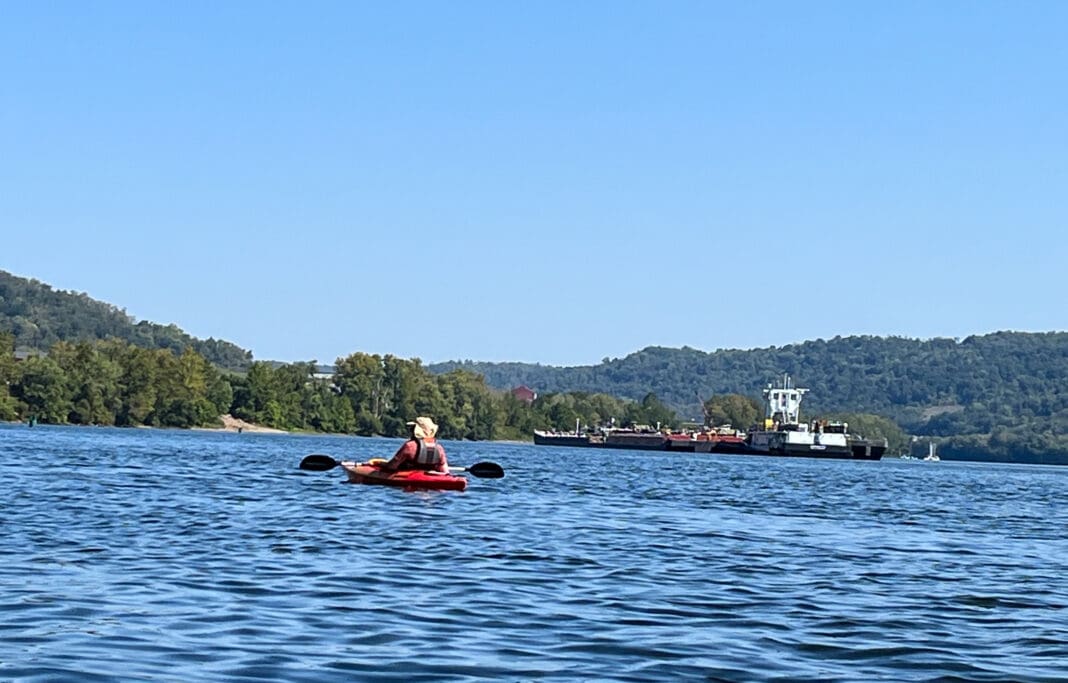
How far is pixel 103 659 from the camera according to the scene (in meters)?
20.4

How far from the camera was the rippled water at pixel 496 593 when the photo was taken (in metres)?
21.5

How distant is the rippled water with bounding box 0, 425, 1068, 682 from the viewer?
845 inches

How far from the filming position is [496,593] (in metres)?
28.8

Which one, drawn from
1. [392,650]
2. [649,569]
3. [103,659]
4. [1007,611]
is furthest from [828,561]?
[103,659]

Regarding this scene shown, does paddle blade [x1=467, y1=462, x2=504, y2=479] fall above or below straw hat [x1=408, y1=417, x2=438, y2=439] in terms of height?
below

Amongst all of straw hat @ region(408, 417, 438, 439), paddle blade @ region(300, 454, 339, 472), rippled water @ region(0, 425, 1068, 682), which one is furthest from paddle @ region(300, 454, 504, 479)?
rippled water @ region(0, 425, 1068, 682)

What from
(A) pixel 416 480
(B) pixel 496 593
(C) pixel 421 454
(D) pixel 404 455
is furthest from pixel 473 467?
(B) pixel 496 593

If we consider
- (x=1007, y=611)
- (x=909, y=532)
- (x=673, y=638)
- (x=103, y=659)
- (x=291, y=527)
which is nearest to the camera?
(x=103, y=659)

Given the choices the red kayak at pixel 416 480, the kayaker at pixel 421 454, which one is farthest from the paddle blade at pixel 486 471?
the kayaker at pixel 421 454

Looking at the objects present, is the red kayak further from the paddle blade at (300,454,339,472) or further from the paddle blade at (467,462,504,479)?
the paddle blade at (300,454,339,472)

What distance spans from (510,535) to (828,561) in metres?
8.36

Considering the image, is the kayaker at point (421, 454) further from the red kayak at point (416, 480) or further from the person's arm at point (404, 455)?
the red kayak at point (416, 480)

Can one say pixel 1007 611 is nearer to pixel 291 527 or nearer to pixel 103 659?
pixel 103 659

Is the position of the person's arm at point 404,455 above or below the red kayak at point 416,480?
above
